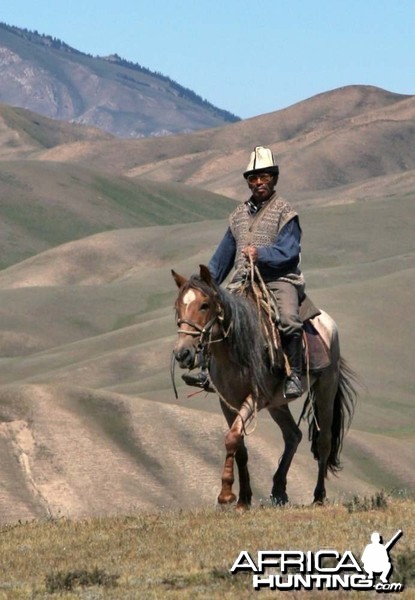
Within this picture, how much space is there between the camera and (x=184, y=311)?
595 inches

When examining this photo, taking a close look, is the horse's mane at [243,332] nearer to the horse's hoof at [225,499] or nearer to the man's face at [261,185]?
the horse's hoof at [225,499]

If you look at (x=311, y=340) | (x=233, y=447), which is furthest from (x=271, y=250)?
(x=233, y=447)

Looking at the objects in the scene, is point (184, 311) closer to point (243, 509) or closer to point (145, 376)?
point (243, 509)

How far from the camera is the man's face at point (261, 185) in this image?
54.9 ft

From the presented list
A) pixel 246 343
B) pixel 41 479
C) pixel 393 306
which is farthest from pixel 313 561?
pixel 393 306

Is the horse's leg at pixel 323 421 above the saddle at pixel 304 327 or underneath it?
underneath

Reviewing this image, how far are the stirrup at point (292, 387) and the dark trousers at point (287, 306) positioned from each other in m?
0.45

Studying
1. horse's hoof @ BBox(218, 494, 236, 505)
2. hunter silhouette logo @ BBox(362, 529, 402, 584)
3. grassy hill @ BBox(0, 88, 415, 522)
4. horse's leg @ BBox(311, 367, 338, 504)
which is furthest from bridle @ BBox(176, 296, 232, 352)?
hunter silhouette logo @ BBox(362, 529, 402, 584)

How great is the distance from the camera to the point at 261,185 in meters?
16.7

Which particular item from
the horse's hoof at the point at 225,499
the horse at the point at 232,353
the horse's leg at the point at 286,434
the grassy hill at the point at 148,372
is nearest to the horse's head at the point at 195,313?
the horse at the point at 232,353

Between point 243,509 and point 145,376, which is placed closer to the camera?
point 243,509

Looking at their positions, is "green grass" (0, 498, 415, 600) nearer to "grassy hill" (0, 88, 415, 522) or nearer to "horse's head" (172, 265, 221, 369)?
"horse's head" (172, 265, 221, 369)

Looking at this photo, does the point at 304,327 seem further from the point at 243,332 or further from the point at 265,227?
the point at 243,332

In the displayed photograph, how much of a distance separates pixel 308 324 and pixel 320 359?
1.31ft
